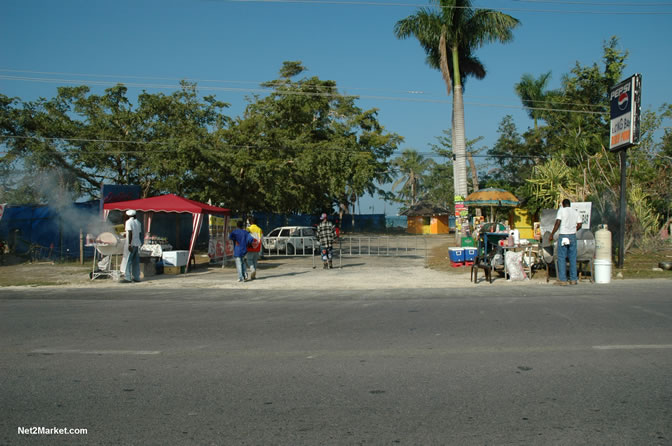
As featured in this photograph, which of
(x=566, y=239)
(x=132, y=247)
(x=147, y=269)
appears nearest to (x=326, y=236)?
(x=147, y=269)

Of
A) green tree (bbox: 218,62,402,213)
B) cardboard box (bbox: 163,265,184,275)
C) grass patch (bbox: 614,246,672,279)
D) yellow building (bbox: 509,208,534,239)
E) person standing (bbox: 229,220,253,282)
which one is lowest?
cardboard box (bbox: 163,265,184,275)

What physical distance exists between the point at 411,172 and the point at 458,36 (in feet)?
169

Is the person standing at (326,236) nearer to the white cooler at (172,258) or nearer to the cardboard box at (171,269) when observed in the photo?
the white cooler at (172,258)

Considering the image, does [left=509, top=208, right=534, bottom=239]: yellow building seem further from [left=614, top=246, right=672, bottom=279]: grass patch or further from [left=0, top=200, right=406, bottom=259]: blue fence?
[left=0, top=200, right=406, bottom=259]: blue fence

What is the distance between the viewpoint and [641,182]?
18.8 meters

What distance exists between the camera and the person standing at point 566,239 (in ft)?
38.3

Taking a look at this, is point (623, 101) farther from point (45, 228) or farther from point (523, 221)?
point (45, 228)

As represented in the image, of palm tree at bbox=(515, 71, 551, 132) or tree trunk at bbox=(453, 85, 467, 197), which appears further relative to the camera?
palm tree at bbox=(515, 71, 551, 132)

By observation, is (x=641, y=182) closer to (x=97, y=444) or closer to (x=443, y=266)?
(x=443, y=266)

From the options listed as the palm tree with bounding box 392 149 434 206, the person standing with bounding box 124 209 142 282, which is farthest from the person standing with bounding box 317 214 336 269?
the palm tree with bounding box 392 149 434 206

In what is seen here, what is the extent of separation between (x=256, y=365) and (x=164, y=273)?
41.5 feet

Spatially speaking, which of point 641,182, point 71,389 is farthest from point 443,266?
point 71,389

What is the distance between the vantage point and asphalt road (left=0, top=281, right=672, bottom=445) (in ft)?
12.1

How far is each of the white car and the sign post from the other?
13261 millimetres
